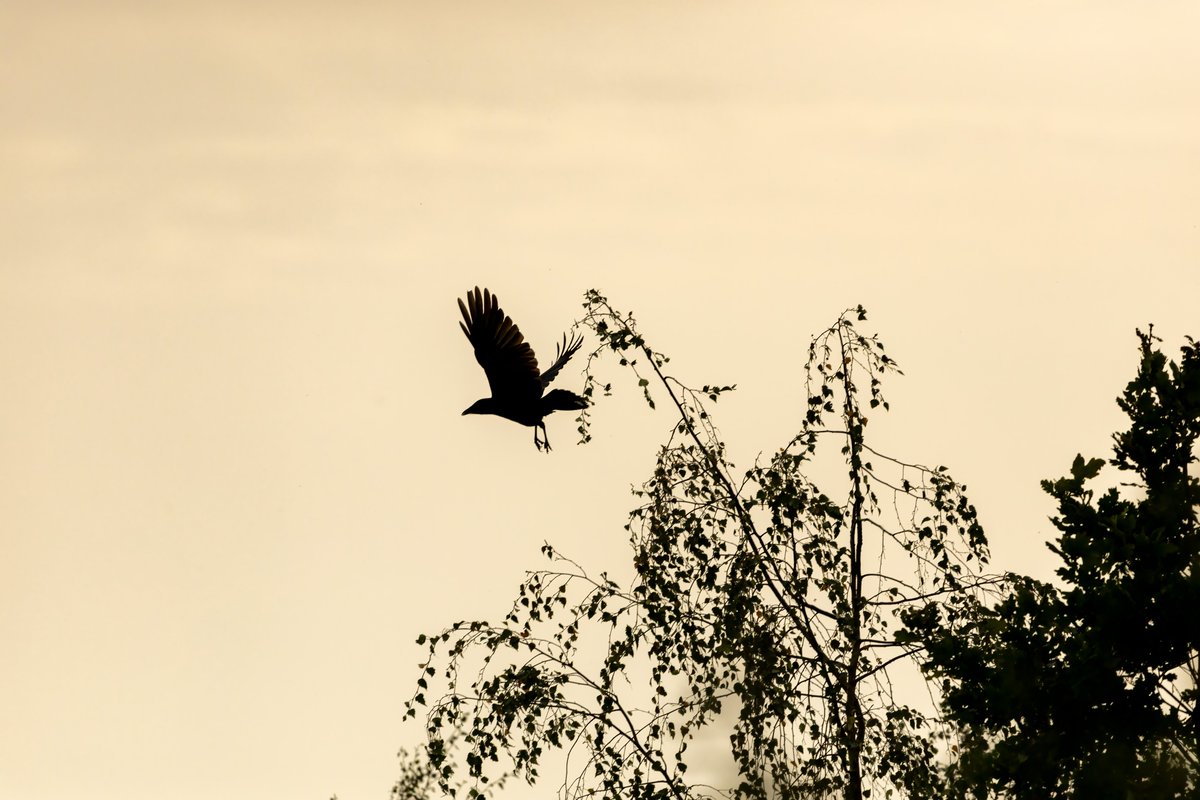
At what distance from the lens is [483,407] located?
44.9ft

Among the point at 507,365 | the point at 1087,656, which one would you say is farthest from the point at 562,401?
the point at 1087,656

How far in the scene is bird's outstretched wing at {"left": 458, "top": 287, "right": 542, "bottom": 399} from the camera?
44.0 ft

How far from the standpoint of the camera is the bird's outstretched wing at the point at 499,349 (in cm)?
1342

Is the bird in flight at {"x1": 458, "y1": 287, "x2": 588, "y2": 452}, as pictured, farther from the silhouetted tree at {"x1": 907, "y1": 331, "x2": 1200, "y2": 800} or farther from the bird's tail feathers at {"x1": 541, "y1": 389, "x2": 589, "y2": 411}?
the silhouetted tree at {"x1": 907, "y1": 331, "x2": 1200, "y2": 800}

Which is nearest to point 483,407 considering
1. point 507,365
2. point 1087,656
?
point 507,365

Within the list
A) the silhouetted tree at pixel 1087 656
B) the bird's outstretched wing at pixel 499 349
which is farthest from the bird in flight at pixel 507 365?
the silhouetted tree at pixel 1087 656

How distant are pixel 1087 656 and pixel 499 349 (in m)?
5.10

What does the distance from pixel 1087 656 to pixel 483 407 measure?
5060mm

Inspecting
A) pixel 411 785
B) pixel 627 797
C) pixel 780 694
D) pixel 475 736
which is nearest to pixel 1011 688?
pixel 780 694

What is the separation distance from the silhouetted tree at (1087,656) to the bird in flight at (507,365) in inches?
131

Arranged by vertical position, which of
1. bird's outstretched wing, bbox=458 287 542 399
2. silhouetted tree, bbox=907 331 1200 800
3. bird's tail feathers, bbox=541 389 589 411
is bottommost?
silhouetted tree, bbox=907 331 1200 800

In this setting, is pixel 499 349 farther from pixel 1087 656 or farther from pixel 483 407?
pixel 1087 656

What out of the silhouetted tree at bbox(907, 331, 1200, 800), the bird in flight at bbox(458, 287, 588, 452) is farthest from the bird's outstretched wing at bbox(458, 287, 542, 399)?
the silhouetted tree at bbox(907, 331, 1200, 800)

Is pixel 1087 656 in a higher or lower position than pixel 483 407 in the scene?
lower
